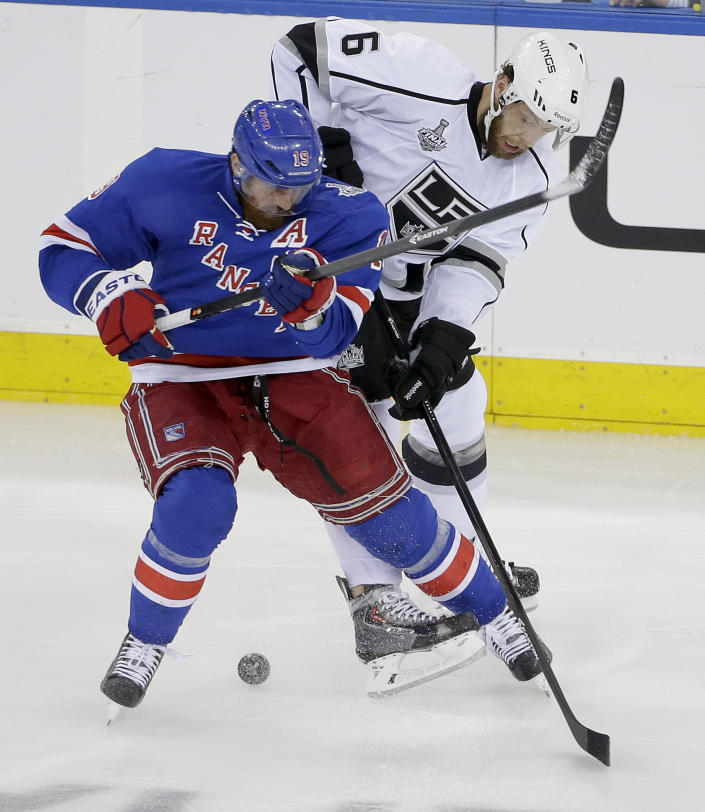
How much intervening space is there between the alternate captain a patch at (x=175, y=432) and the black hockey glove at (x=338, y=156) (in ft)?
2.27

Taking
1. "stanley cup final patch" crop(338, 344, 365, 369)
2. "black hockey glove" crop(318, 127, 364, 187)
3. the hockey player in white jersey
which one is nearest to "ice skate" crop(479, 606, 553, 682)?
the hockey player in white jersey

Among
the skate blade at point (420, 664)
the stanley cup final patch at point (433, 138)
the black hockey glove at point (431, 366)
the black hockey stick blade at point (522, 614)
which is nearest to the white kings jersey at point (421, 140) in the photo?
the stanley cup final patch at point (433, 138)

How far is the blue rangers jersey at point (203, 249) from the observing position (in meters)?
2.12

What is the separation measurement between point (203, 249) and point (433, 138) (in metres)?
0.65

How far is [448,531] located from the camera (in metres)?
2.23

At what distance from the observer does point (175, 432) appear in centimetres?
210

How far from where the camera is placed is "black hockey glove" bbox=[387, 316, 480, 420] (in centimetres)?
234

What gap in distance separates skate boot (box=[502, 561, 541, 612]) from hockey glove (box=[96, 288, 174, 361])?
106 centimetres

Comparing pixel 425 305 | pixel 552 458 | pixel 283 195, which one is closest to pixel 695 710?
pixel 425 305

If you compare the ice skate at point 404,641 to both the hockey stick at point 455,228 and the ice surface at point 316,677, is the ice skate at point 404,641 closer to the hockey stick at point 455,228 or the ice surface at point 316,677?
the ice surface at point 316,677

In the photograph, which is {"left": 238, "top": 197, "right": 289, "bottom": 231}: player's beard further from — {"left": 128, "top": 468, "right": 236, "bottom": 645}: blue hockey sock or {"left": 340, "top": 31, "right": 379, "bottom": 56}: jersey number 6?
{"left": 340, "top": 31, "right": 379, "bottom": 56}: jersey number 6

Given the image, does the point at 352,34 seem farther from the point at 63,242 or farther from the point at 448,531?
the point at 448,531

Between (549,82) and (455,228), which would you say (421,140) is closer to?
(549,82)

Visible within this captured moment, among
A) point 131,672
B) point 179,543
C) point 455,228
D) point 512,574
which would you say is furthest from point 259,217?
point 512,574
